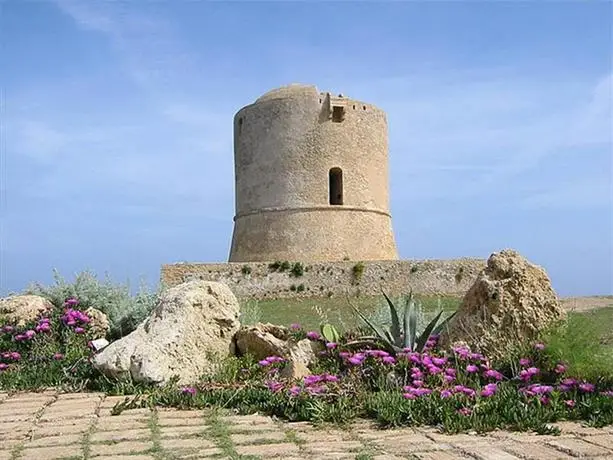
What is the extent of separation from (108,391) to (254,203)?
57.1 ft

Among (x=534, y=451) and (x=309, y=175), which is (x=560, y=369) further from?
(x=309, y=175)

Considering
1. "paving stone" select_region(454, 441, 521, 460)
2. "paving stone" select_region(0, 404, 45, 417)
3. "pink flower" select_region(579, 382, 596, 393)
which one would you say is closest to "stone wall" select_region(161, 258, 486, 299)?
"paving stone" select_region(0, 404, 45, 417)

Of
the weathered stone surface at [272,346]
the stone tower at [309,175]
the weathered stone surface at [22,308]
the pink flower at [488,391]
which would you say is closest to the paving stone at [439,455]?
the pink flower at [488,391]

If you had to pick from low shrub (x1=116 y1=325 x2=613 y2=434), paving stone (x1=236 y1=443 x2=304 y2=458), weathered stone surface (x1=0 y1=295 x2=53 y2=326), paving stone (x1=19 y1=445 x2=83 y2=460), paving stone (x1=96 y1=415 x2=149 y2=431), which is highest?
weathered stone surface (x1=0 y1=295 x2=53 y2=326)

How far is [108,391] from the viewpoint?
15.3 ft

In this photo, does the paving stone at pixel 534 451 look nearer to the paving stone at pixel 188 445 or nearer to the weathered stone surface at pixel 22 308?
the paving stone at pixel 188 445

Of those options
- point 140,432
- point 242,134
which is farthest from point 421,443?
point 242,134

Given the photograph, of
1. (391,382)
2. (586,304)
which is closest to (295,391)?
(391,382)

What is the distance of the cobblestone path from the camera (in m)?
2.99

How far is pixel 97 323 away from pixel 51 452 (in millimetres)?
3415

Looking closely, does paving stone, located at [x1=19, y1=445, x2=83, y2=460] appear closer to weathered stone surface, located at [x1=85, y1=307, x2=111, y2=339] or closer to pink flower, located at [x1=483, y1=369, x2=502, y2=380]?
pink flower, located at [x1=483, y1=369, x2=502, y2=380]

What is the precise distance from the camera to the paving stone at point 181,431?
339 cm

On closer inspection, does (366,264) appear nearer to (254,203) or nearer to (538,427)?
(254,203)

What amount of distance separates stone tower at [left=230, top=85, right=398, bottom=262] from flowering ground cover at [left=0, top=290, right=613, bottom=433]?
1510 cm
